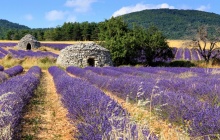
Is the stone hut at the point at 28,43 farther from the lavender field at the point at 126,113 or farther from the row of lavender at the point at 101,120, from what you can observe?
the row of lavender at the point at 101,120

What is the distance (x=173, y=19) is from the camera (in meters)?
125

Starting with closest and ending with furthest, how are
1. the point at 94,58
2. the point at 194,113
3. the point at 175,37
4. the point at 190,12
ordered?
1. the point at 194,113
2. the point at 94,58
3. the point at 175,37
4. the point at 190,12

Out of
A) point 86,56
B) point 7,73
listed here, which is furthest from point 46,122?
point 86,56

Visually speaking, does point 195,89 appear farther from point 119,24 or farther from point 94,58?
point 119,24

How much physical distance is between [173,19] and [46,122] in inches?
4820

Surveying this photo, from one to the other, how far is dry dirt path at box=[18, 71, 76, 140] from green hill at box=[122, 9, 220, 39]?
100480mm

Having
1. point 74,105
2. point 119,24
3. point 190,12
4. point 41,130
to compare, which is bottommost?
point 41,130

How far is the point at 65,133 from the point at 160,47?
2568cm

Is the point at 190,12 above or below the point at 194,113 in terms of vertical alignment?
above

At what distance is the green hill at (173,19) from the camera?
375ft

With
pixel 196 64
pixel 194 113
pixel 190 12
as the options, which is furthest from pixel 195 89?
pixel 190 12

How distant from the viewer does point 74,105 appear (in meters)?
6.13

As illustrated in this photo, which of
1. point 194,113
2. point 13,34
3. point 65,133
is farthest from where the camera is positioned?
point 13,34

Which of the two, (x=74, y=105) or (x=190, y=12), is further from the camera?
(x=190, y=12)
